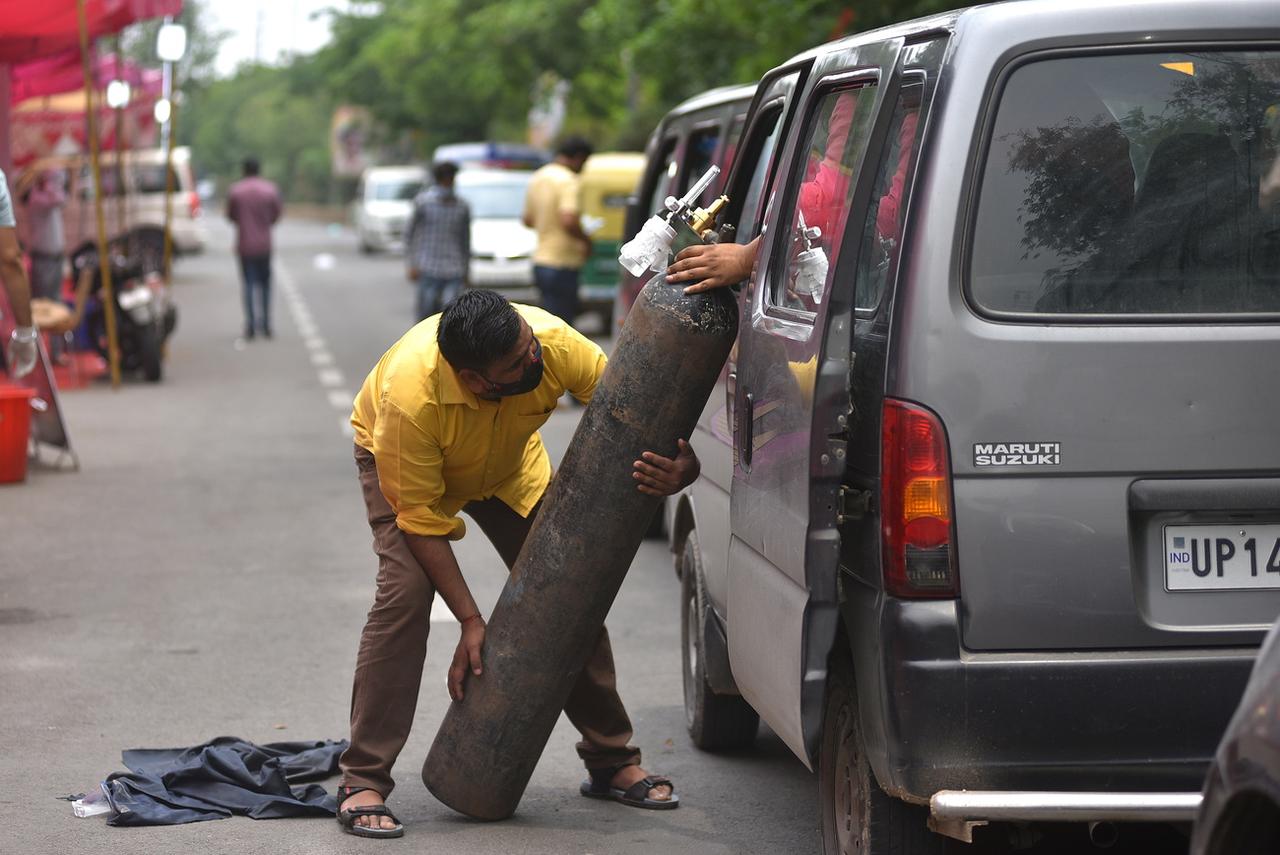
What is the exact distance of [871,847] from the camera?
3.94 m

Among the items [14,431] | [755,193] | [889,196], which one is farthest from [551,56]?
[889,196]

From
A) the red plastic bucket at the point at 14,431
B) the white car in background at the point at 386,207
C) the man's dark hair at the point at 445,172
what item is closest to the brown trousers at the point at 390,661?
the red plastic bucket at the point at 14,431

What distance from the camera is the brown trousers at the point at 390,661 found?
16.5 feet

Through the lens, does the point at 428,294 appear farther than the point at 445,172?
Yes

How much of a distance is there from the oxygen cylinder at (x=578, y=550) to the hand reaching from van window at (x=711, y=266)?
0.03 meters

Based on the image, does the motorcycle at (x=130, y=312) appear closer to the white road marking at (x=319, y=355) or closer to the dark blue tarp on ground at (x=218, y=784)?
the white road marking at (x=319, y=355)

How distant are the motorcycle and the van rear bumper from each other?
14350mm

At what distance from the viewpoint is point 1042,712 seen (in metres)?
3.64

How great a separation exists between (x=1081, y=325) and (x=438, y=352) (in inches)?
71.4

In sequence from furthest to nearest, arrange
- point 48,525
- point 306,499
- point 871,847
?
point 306,499 → point 48,525 → point 871,847

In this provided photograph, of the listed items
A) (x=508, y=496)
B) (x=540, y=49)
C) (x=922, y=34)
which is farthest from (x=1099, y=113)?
(x=540, y=49)

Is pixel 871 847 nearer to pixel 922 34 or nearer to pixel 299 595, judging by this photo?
pixel 922 34

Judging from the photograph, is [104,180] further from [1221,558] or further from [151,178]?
[1221,558]

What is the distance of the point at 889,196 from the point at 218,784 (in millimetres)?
2697
